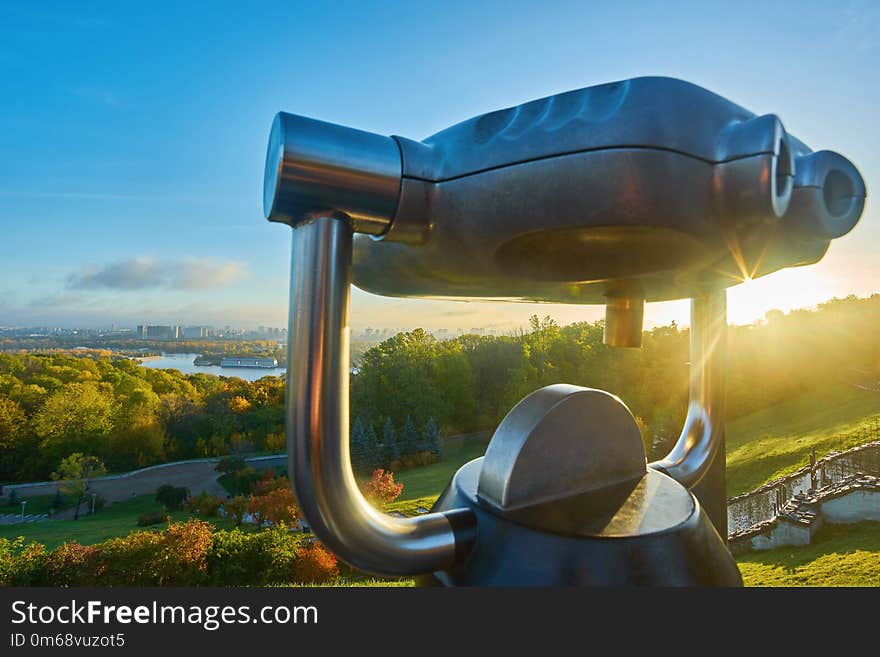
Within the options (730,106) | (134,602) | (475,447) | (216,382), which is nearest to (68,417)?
(216,382)

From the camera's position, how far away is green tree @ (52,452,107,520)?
37.8 ft

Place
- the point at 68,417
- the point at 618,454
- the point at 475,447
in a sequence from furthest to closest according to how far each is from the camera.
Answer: the point at 475,447 → the point at 68,417 → the point at 618,454

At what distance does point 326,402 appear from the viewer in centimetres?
60

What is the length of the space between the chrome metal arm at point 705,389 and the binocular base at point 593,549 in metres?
0.42

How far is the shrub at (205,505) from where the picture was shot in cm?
1083

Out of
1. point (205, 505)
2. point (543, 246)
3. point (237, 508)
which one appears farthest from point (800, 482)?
point (205, 505)

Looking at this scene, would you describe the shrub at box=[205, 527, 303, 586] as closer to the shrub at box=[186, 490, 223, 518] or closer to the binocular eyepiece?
the shrub at box=[186, 490, 223, 518]

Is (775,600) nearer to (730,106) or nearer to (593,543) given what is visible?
(593,543)

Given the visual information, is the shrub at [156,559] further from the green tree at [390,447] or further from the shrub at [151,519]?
the green tree at [390,447]

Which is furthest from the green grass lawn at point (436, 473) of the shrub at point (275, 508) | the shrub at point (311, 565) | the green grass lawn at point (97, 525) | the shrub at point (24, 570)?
the shrub at point (24, 570)

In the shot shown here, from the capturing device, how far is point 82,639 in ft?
2.20

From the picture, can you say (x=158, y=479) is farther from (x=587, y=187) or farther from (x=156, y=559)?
(x=587, y=187)

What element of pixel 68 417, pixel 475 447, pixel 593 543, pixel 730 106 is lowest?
pixel 475 447

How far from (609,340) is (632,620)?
464mm
